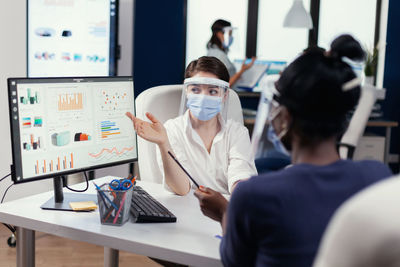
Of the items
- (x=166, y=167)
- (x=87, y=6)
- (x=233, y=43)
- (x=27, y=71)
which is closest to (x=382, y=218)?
(x=166, y=167)

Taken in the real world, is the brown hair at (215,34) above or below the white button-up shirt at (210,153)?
above

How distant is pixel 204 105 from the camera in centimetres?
220

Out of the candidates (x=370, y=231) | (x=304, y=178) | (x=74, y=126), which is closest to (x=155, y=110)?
(x=74, y=126)

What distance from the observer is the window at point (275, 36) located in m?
5.73

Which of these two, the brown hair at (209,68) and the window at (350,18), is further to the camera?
the window at (350,18)

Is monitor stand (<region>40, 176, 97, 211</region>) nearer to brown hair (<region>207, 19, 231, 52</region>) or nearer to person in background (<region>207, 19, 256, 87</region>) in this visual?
person in background (<region>207, 19, 256, 87</region>)

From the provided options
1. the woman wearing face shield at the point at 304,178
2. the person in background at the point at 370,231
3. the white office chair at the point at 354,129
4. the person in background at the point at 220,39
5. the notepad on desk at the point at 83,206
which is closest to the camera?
the person in background at the point at 370,231

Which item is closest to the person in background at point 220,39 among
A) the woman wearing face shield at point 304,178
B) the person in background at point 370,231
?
the woman wearing face shield at point 304,178

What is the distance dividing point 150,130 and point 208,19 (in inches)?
164

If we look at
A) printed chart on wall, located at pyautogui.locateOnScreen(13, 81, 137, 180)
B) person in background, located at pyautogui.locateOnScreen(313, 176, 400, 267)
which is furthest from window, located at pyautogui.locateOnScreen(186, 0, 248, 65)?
person in background, located at pyautogui.locateOnScreen(313, 176, 400, 267)

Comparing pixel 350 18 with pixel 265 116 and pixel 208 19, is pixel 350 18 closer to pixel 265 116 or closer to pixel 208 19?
pixel 208 19

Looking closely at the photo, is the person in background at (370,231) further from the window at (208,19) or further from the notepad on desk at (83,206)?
the window at (208,19)

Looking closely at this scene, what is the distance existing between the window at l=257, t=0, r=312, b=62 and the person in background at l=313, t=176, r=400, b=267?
207 inches

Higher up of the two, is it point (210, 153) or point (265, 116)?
point (265, 116)
